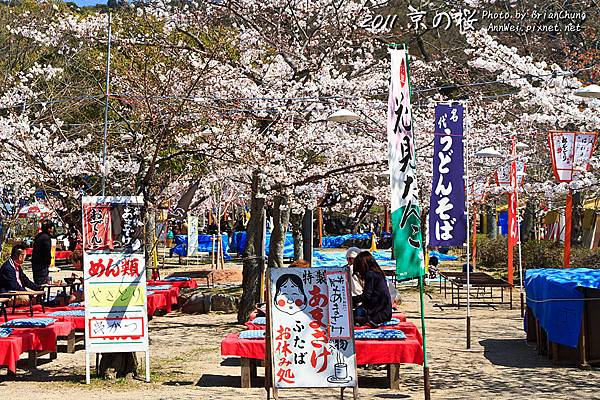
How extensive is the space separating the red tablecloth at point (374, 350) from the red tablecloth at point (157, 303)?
6.26 metres

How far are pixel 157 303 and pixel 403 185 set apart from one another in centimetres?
948

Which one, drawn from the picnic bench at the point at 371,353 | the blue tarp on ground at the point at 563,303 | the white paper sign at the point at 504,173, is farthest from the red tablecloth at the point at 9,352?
the white paper sign at the point at 504,173

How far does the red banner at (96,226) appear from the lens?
30.4 ft

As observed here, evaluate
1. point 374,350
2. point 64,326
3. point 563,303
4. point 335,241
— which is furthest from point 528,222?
point 374,350

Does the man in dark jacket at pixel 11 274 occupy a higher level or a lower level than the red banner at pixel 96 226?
lower

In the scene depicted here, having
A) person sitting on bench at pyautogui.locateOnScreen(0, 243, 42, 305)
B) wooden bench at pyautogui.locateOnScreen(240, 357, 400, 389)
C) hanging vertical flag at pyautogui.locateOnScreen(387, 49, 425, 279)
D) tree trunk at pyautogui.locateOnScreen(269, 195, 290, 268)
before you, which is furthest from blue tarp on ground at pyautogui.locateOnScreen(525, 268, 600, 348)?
person sitting on bench at pyautogui.locateOnScreen(0, 243, 42, 305)

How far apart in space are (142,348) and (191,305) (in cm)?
736

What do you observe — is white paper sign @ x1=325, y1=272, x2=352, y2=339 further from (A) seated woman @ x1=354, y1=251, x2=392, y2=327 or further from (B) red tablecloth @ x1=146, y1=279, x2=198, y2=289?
(B) red tablecloth @ x1=146, y1=279, x2=198, y2=289

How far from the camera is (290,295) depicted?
769 cm

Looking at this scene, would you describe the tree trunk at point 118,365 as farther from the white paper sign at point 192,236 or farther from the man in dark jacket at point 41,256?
the white paper sign at point 192,236

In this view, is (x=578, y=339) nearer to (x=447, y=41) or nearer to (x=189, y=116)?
(x=189, y=116)

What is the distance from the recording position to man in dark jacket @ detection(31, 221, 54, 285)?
14.5 meters

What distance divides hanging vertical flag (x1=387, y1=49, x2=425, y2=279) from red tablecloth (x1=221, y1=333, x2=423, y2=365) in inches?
83.9

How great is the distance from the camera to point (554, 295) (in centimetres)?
1053
